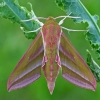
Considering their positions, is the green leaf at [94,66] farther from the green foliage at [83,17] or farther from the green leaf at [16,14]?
the green leaf at [16,14]

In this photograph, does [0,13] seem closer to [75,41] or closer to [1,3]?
[1,3]

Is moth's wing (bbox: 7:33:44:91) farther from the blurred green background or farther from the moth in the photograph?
the blurred green background

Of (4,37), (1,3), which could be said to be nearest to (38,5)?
(4,37)

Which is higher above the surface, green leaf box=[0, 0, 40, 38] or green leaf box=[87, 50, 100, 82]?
green leaf box=[0, 0, 40, 38]

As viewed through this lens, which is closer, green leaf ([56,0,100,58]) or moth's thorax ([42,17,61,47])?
green leaf ([56,0,100,58])

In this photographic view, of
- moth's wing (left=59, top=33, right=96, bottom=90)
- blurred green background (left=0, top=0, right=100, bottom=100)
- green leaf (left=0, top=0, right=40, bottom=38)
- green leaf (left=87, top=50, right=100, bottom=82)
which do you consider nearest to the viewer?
green leaf (left=87, top=50, right=100, bottom=82)

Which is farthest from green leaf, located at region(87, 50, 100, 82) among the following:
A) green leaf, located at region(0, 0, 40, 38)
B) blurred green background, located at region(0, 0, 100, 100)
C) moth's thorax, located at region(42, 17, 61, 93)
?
blurred green background, located at region(0, 0, 100, 100)

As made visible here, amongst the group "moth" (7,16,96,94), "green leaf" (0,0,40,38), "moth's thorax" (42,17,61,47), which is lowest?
"moth" (7,16,96,94)

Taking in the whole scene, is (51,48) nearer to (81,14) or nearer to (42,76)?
(81,14)

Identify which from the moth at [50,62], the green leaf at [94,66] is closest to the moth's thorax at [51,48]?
the moth at [50,62]
